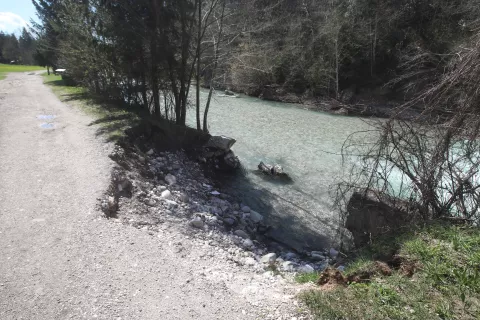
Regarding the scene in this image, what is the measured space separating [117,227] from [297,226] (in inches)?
187

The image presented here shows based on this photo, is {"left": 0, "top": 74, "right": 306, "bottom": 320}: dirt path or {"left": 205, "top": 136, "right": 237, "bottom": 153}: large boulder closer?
{"left": 0, "top": 74, "right": 306, "bottom": 320}: dirt path

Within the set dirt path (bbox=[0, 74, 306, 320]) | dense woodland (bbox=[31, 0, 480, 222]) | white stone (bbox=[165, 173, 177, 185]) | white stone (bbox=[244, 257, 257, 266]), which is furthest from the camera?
white stone (bbox=[165, 173, 177, 185])

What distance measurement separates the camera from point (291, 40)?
90.7ft

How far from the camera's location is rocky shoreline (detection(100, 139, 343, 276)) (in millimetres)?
6141

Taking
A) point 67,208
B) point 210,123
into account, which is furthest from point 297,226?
point 210,123

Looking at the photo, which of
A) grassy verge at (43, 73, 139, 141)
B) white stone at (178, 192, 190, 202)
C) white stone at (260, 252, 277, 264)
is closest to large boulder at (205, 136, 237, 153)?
grassy verge at (43, 73, 139, 141)

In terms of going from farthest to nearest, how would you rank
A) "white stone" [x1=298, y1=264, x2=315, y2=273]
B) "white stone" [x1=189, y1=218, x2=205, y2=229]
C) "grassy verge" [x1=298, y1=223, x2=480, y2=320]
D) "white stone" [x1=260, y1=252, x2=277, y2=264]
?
"white stone" [x1=189, y1=218, x2=205, y2=229], "white stone" [x1=260, y1=252, x2=277, y2=264], "white stone" [x1=298, y1=264, x2=315, y2=273], "grassy verge" [x1=298, y1=223, x2=480, y2=320]

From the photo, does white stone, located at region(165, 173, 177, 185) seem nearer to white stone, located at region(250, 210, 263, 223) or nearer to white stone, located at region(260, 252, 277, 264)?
white stone, located at region(250, 210, 263, 223)

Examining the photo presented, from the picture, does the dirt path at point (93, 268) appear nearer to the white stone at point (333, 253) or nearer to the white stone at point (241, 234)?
the white stone at point (241, 234)

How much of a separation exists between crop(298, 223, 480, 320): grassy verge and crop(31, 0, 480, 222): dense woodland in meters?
1.25

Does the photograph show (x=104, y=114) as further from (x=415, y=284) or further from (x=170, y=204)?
(x=415, y=284)

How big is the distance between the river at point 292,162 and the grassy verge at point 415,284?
3294 mm

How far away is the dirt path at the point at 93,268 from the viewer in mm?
3684

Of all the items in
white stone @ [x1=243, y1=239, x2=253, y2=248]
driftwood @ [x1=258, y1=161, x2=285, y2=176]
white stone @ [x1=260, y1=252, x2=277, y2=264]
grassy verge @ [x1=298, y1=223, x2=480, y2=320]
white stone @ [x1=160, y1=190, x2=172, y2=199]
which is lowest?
white stone @ [x1=243, y1=239, x2=253, y2=248]
